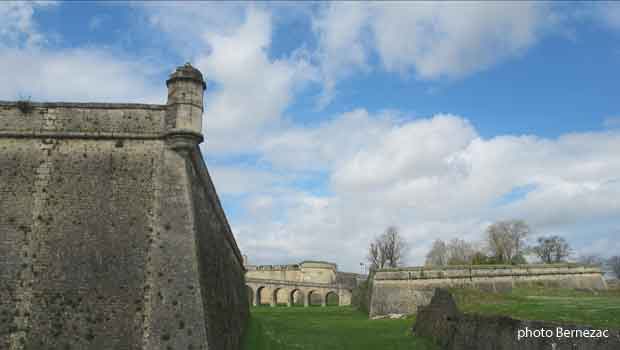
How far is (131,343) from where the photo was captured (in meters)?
10.7

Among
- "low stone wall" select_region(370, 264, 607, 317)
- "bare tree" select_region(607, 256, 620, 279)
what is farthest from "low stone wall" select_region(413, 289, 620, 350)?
"bare tree" select_region(607, 256, 620, 279)

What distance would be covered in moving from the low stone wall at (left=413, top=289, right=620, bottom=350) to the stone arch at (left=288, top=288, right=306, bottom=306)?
43228mm

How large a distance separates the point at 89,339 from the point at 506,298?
15309mm

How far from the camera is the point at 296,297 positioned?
2643 inches

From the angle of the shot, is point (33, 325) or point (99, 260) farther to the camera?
point (99, 260)

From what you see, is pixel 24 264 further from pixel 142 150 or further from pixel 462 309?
pixel 462 309

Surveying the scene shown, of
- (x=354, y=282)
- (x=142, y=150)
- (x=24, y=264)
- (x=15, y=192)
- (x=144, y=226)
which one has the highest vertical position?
(x=142, y=150)

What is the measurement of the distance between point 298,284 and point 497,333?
172 ft

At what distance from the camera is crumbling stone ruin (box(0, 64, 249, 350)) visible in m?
10.9

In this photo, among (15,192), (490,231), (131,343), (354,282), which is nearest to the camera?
(131,343)

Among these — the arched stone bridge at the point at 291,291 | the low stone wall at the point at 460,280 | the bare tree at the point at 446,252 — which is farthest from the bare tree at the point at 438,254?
the low stone wall at the point at 460,280

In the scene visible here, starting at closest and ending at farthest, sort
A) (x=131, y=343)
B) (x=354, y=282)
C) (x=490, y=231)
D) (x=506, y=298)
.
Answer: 1. (x=131, y=343)
2. (x=506, y=298)
3. (x=490, y=231)
4. (x=354, y=282)

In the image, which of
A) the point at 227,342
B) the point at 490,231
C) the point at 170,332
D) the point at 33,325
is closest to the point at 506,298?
the point at 227,342

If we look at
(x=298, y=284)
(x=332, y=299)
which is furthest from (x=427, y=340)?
(x=332, y=299)
